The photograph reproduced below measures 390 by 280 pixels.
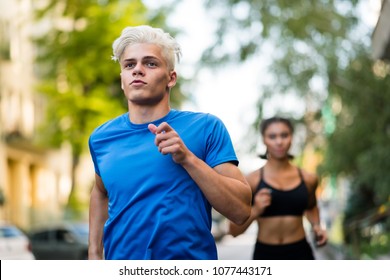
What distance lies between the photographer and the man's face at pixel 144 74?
292cm

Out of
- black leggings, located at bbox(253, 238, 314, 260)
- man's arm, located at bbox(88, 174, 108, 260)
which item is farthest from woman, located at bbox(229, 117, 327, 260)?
man's arm, located at bbox(88, 174, 108, 260)

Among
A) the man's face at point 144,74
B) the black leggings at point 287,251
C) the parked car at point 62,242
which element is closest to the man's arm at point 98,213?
the man's face at point 144,74

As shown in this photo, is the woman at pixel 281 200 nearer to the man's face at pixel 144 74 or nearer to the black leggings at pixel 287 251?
the black leggings at pixel 287 251

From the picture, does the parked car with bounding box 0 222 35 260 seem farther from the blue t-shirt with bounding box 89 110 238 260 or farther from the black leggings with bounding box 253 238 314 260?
the blue t-shirt with bounding box 89 110 238 260

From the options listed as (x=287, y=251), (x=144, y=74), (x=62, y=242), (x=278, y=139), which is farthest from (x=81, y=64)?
(x=144, y=74)

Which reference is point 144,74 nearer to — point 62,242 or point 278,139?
point 278,139

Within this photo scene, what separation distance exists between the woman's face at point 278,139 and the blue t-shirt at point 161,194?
318 centimetres

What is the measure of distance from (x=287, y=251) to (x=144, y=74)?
11.0ft

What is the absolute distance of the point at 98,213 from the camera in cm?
331

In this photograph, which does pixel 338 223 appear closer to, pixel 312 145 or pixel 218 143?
pixel 312 145

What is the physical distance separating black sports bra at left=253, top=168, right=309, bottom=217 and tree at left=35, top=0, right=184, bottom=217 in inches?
846

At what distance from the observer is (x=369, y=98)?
16906 millimetres

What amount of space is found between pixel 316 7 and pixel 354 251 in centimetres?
547

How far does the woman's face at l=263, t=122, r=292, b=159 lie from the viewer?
6154mm
